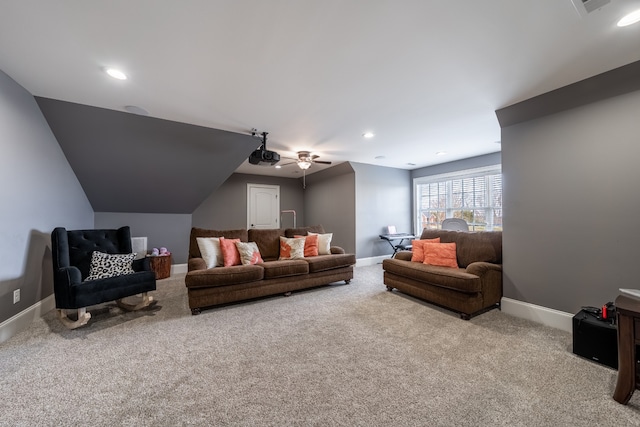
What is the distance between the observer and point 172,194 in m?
4.68

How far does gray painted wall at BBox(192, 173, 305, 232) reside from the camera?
20.3 feet

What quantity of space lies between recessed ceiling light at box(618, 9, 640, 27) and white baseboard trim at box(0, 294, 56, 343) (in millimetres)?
5373

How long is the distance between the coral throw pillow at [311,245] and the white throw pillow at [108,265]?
7.90 ft

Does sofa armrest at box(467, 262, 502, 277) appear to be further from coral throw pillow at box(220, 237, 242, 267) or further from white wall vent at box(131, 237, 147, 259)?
white wall vent at box(131, 237, 147, 259)

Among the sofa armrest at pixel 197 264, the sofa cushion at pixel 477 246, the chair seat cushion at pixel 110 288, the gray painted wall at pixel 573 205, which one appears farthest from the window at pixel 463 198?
the chair seat cushion at pixel 110 288

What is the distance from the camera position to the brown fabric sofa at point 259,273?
3.00 meters

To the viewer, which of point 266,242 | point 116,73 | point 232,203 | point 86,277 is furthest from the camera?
point 232,203

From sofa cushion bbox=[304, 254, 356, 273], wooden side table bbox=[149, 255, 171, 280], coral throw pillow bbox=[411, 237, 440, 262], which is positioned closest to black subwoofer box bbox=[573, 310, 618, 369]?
coral throw pillow bbox=[411, 237, 440, 262]

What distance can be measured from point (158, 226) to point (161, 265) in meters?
0.85

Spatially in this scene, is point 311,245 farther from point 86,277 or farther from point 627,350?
point 627,350

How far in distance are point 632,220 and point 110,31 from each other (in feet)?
14.5

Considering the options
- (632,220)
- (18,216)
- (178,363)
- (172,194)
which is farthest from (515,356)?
(172,194)

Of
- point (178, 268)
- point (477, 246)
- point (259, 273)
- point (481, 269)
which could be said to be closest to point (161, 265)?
point (178, 268)

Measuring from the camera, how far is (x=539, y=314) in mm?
2697
